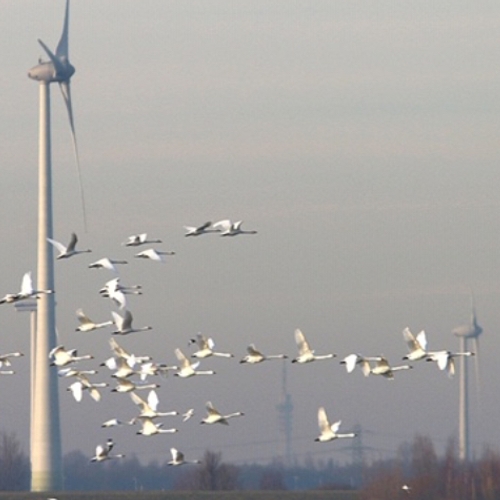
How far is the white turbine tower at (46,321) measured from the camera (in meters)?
123

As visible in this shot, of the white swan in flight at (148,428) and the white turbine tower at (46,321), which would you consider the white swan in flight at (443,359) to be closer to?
the white swan in flight at (148,428)

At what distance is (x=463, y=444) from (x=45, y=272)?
26848 mm

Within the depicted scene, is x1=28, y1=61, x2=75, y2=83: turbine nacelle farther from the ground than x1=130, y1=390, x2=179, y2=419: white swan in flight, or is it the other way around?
x1=28, y1=61, x2=75, y2=83: turbine nacelle

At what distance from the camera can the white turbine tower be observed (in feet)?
404

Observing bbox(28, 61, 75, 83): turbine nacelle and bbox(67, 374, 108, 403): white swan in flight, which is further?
bbox(28, 61, 75, 83): turbine nacelle

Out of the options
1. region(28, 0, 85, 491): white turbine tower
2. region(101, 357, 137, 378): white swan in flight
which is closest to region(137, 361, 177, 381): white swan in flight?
region(101, 357, 137, 378): white swan in flight

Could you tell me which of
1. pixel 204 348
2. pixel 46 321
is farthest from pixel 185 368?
pixel 46 321

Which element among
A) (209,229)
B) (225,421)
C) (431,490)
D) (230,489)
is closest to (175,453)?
(225,421)

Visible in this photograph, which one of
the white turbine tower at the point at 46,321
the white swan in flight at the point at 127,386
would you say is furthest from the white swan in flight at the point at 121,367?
the white turbine tower at the point at 46,321

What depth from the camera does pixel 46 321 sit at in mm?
124062

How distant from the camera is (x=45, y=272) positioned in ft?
401

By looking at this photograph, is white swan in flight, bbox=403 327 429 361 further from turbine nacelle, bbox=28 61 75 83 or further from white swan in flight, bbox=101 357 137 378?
turbine nacelle, bbox=28 61 75 83

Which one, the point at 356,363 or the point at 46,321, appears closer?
the point at 356,363

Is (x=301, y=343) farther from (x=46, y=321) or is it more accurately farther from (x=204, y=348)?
(x=46, y=321)
